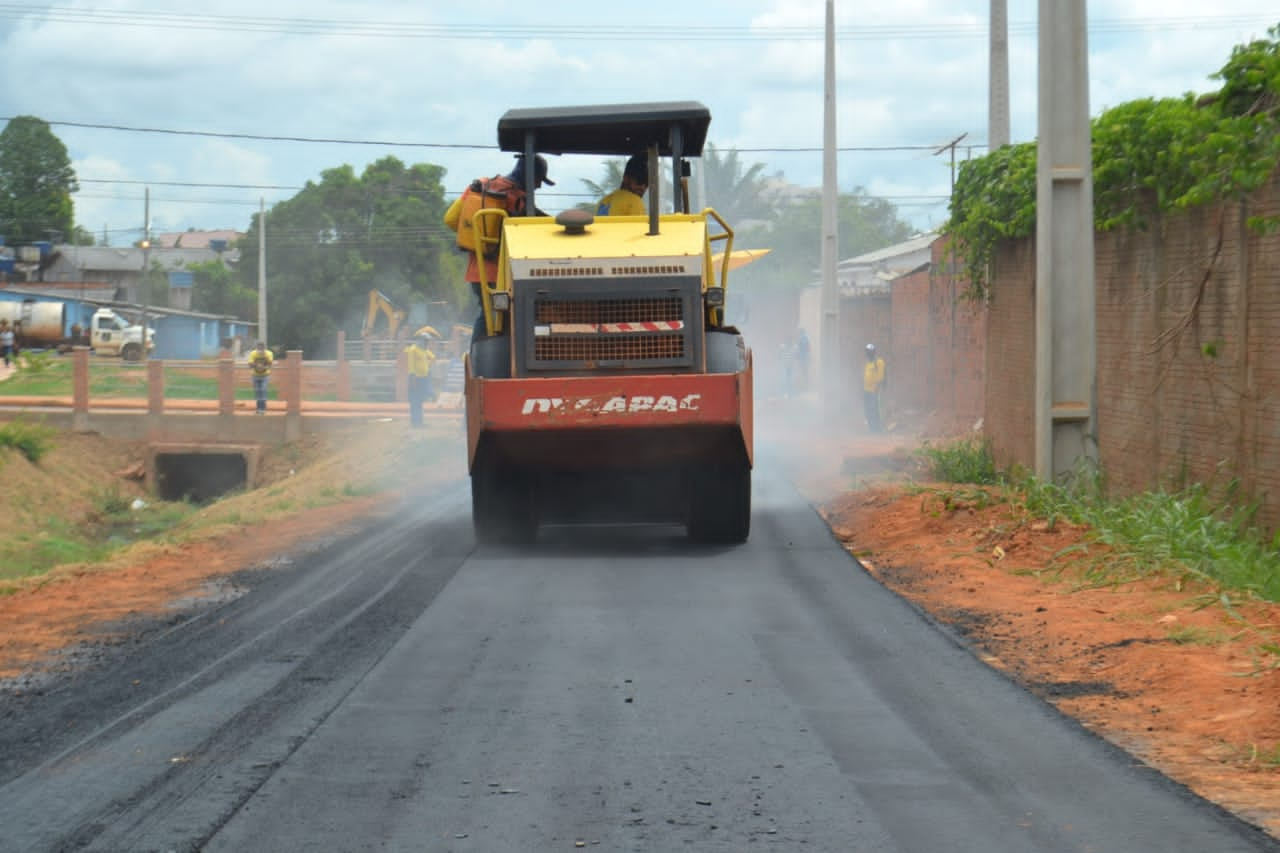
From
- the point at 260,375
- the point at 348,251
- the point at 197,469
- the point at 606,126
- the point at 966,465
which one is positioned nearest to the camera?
the point at 606,126

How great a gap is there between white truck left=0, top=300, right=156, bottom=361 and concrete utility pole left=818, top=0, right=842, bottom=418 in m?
39.5

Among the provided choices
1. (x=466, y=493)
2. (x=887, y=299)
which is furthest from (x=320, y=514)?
(x=887, y=299)

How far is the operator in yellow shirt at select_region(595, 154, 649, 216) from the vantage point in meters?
12.8

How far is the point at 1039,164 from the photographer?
518 inches

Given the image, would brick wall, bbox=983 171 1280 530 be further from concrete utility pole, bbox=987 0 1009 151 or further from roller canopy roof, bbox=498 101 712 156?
concrete utility pole, bbox=987 0 1009 151

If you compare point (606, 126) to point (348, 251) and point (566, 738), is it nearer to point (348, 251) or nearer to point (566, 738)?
point (566, 738)

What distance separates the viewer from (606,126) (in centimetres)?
1265

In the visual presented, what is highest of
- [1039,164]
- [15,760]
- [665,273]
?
[1039,164]

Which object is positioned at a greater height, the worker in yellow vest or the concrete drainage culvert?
the worker in yellow vest

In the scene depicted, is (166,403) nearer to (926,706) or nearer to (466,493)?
(466,493)

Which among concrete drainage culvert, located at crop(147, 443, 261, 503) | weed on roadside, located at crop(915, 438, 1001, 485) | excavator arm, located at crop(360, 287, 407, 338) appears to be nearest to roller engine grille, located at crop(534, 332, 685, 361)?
weed on roadside, located at crop(915, 438, 1001, 485)

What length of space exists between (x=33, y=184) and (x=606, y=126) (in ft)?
303

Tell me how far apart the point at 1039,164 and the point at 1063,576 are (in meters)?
4.04

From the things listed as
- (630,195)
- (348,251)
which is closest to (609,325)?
(630,195)
